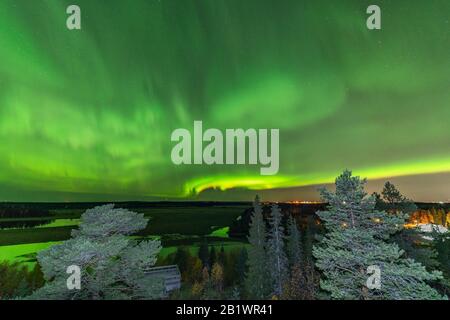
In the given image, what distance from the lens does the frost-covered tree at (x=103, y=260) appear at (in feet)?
41.8

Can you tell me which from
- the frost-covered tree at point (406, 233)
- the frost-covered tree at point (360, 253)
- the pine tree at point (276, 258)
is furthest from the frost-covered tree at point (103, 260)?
the pine tree at point (276, 258)

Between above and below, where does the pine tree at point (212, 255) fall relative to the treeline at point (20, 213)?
below

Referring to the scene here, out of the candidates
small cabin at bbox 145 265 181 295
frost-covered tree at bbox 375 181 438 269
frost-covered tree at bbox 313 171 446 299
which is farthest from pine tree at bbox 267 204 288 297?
frost-covered tree at bbox 313 171 446 299

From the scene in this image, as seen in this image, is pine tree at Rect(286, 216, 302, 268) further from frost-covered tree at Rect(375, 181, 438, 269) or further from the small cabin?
the small cabin

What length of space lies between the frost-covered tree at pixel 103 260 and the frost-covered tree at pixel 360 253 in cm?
929

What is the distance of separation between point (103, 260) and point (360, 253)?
11.6 m

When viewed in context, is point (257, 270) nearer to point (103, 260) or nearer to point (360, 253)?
point (360, 253)

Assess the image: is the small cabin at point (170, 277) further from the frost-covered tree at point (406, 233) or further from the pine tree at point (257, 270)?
the frost-covered tree at point (406, 233)

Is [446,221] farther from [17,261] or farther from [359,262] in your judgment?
[17,261]
